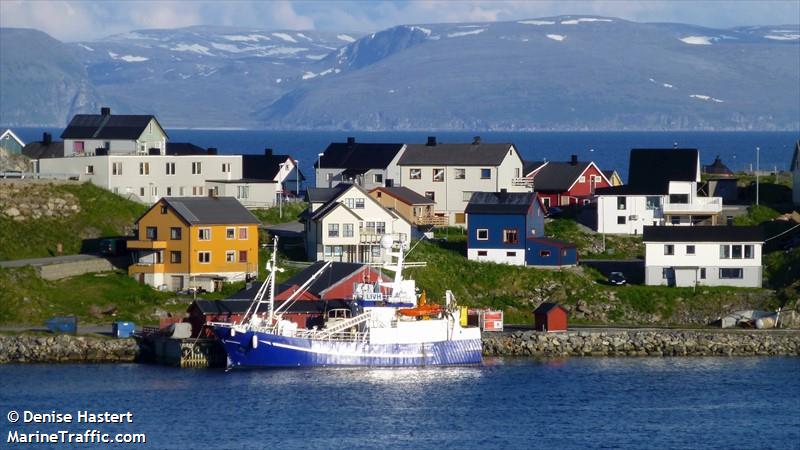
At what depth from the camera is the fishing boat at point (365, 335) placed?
50688mm

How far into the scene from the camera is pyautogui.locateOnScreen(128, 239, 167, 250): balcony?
59.5 m

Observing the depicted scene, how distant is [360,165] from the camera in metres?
83.2

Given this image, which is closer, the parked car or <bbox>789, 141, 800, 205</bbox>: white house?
the parked car

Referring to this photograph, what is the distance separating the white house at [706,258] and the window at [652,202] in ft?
37.6

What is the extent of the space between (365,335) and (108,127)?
33.2 m

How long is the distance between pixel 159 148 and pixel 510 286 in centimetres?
2588

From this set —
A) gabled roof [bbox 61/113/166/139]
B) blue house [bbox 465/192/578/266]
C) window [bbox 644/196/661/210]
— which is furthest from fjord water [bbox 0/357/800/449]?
gabled roof [bbox 61/113/166/139]

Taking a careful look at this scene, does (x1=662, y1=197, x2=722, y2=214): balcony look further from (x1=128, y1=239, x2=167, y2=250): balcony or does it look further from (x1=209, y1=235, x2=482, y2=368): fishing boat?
(x1=128, y1=239, x2=167, y2=250): balcony

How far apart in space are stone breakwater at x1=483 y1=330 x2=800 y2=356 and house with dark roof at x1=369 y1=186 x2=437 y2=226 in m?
18.4

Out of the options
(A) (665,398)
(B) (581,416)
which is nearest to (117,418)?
(B) (581,416)

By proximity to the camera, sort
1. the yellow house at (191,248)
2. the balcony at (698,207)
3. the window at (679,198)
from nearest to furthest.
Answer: the yellow house at (191,248), the balcony at (698,207), the window at (679,198)

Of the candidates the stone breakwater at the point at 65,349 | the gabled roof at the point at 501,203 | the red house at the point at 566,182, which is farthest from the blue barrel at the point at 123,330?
the red house at the point at 566,182

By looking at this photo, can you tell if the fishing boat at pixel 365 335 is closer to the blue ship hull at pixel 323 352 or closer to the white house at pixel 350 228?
the blue ship hull at pixel 323 352

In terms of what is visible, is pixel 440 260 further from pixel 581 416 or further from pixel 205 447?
pixel 205 447
